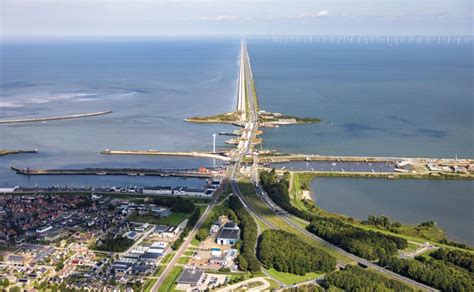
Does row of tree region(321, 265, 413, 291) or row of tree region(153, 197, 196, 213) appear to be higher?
row of tree region(153, 197, 196, 213)

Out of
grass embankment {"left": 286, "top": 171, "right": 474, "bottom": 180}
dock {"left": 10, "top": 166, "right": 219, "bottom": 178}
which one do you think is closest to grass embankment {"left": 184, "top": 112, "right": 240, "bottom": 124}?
dock {"left": 10, "top": 166, "right": 219, "bottom": 178}

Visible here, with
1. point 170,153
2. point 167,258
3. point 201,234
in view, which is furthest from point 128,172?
point 167,258

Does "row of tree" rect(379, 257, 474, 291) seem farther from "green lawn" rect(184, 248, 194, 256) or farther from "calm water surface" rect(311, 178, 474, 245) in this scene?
"green lawn" rect(184, 248, 194, 256)

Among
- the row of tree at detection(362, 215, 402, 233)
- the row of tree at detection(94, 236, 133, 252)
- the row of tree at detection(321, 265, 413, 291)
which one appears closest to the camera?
the row of tree at detection(321, 265, 413, 291)

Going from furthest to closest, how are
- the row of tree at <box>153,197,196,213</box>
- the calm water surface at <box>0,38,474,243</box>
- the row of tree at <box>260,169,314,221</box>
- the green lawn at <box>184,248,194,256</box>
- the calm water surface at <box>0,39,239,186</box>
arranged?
the calm water surface at <box>0,39,239,186</box>
the calm water surface at <box>0,38,474,243</box>
the row of tree at <box>153,197,196,213</box>
the row of tree at <box>260,169,314,221</box>
the green lawn at <box>184,248,194,256</box>

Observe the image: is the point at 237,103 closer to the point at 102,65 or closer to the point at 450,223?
the point at 450,223

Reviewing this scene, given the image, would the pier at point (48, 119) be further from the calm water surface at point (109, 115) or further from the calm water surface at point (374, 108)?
the calm water surface at point (374, 108)
